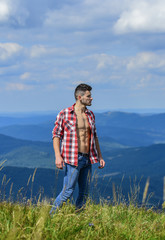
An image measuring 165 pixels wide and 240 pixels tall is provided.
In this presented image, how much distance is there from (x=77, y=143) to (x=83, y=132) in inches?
9.7

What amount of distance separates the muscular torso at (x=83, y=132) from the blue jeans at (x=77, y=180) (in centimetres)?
15

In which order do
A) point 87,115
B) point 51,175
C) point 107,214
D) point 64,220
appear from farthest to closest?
1. point 51,175
2. point 87,115
3. point 107,214
4. point 64,220

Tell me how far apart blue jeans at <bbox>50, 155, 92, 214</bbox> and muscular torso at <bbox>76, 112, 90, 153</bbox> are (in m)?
0.15

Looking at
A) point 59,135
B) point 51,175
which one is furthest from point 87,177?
point 51,175

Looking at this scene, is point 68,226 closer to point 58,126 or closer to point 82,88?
point 58,126

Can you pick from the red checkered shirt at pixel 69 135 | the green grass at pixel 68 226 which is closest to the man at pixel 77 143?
the red checkered shirt at pixel 69 135

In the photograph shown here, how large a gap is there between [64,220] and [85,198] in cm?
138

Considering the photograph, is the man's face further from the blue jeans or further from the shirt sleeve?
the blue jeans

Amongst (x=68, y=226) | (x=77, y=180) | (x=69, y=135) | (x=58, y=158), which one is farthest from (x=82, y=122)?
(x=68, y=226)

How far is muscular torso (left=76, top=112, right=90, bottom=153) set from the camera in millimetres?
5036

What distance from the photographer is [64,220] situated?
12.1 ft

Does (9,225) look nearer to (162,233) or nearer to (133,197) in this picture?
(162,233)

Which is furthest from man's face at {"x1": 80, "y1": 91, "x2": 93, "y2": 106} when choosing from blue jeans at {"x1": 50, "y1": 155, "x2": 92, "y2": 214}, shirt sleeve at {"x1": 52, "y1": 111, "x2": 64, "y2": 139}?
blue jeans at {"x1": 50, "y1": 155, "x2": 92, "y2": 214}

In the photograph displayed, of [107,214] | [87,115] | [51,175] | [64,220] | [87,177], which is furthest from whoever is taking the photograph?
[51,175]
